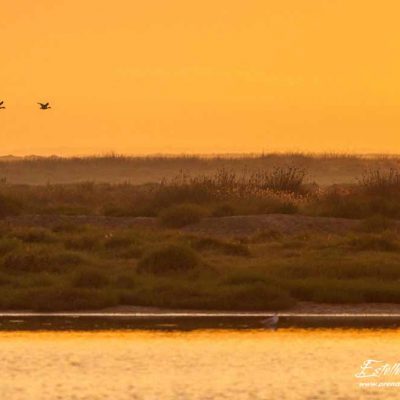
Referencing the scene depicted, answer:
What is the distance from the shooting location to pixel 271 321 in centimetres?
1819

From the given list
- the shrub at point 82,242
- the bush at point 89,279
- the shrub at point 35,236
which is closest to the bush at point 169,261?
the bush at point 89,279

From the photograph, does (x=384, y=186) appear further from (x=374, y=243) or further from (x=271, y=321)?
(x=271, y=321)

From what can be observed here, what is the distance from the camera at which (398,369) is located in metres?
13.8

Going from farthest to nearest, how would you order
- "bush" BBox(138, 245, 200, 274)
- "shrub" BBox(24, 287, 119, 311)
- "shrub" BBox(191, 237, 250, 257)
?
"shrub" BBox(191, 237, 250, 257) < "bush" BBox(138, 245, 200, 274) < "shrub" BBox(24, 287, 119, 311)

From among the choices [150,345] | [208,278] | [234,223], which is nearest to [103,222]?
[234,223]

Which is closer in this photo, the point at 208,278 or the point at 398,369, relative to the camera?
the point at 398,369

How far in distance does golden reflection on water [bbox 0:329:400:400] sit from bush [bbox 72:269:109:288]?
194 inches

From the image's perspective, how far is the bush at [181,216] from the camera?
35.3 m

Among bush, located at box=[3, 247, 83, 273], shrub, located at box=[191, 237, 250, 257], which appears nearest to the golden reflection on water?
bush, located at box=[3, 247, 83, 273]

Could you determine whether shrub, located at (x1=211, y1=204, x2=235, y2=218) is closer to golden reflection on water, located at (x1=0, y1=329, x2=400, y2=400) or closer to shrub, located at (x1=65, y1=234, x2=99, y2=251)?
shrub, located at (x1=65, y1=234, x2=99, y2=251)

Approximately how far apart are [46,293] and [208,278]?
344cm

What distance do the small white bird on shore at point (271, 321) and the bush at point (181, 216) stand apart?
54.2ft

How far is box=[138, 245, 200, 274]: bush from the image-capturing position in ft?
78.1

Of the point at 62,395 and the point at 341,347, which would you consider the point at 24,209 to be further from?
the point at 62,395
